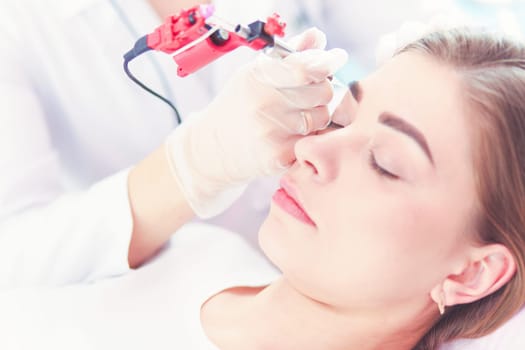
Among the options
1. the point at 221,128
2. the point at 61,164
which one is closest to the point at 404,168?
the point at 221,128

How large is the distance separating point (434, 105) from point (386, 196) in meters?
0.14

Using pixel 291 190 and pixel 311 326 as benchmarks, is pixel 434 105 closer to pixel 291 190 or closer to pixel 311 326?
pixel 291 190

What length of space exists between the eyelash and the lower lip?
121mm

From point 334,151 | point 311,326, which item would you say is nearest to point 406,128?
point 334,151

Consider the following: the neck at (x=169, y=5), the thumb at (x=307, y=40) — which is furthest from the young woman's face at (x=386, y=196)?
the neck at (x=169, y=5)

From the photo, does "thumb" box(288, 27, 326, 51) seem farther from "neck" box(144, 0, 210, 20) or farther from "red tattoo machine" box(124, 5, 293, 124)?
"neck" box(144, 0, 210, 20)

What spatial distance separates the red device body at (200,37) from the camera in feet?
2.77

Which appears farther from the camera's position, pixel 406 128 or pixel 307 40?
pixel 307 40

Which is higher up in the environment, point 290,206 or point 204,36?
point 204,36

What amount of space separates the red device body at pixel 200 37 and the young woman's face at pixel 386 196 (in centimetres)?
18

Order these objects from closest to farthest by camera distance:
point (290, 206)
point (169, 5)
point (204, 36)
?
point (204, 36), point (290, 206), point (169, 5)

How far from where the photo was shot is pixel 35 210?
121cm

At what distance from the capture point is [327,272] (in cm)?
93

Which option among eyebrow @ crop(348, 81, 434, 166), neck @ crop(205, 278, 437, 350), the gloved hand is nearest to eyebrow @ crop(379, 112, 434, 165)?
eyebrow @ crop(348, 81, 434, 166)
